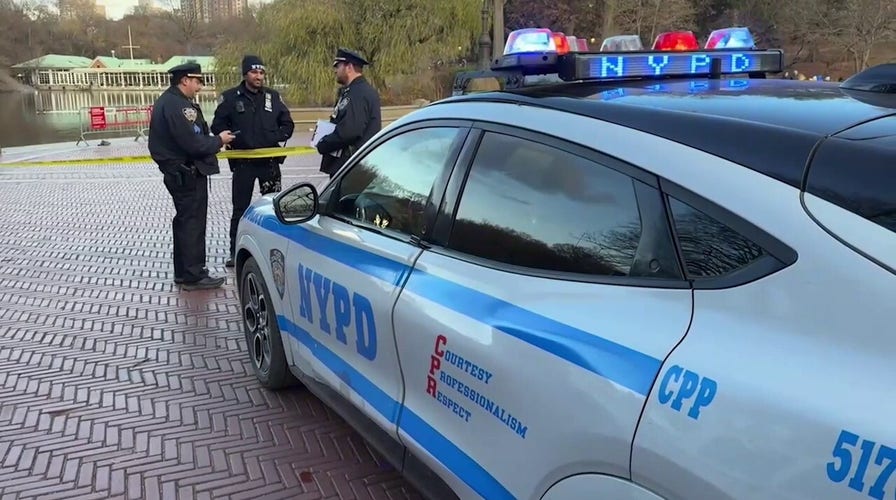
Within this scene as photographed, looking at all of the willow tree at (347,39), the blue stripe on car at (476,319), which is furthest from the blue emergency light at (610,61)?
the willow tree at (347,39)

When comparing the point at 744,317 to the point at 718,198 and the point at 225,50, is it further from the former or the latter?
the point at 225,50

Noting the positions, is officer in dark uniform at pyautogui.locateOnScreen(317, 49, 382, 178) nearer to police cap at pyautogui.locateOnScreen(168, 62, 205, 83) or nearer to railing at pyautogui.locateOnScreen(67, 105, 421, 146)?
police cap at pyautogui.locateOnScreen(168, 62, 205, 83)

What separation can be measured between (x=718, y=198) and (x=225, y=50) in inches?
1162

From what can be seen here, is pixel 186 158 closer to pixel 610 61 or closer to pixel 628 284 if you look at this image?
pixel 610 61

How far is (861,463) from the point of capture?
117 cm

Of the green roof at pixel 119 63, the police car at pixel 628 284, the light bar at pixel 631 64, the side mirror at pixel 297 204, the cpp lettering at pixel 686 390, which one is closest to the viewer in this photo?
the police car at pixel 628 284

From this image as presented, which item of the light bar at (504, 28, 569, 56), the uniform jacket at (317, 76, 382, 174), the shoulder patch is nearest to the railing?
the uniform jacket at (317, 76, 382, 174)

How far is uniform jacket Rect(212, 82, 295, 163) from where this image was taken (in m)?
6.74

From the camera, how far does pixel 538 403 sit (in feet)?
5.83

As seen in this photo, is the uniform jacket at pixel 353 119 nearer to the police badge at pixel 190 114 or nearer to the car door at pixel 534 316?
the police badge at pixel 190 114

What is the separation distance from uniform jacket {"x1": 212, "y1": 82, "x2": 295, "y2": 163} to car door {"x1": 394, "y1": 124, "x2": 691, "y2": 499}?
477cm

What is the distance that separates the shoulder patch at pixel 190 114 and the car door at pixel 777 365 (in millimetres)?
5080

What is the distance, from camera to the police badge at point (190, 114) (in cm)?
588

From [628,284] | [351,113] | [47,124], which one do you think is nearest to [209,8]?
[47,124]
